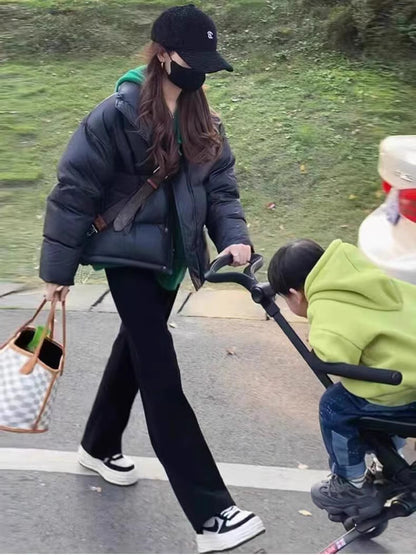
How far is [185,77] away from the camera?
3031 mm

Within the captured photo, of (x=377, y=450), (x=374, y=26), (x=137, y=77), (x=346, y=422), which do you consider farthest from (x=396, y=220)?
(x=374, y=26)

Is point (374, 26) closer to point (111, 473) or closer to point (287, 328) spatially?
point (111, 473)

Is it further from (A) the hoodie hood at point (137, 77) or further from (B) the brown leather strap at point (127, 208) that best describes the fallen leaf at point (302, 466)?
(A) the hoodie hood at point (137, 77)

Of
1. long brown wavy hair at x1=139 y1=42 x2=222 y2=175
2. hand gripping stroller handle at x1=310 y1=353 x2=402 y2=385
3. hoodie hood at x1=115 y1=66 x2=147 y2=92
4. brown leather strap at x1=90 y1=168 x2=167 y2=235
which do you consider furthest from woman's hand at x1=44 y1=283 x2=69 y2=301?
hand gripping stroller handle at x1=310 y1=353 x2=402 y2=385

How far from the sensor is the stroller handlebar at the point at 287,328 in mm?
2447

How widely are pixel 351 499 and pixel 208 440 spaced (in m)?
1.27

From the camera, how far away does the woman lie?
9.89ft

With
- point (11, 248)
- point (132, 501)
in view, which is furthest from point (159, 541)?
point (11, 248)

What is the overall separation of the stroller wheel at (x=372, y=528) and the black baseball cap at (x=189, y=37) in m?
1.57

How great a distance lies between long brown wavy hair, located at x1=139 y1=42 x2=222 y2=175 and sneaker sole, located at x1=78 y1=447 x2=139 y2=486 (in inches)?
51.3

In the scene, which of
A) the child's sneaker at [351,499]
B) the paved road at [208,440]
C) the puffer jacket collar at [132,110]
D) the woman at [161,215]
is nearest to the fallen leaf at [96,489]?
the paved road at [208,440]

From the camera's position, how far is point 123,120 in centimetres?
303

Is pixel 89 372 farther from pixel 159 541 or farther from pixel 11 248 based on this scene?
pixel 11 248

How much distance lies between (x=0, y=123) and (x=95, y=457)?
5.64 m
